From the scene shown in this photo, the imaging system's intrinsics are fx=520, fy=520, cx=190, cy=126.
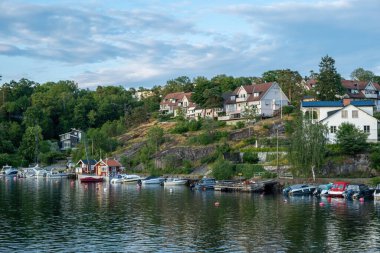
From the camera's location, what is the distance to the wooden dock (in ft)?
261

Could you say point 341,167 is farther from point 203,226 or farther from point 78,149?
point 78,149

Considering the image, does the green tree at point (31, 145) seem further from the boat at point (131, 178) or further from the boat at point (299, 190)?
the boat at point (299, 190)

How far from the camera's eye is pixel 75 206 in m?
65.2

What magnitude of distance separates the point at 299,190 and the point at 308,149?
8651 millimetres

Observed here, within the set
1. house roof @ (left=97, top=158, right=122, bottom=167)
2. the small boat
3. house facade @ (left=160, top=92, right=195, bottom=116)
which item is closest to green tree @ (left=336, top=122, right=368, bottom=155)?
the small boat

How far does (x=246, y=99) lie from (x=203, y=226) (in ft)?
274

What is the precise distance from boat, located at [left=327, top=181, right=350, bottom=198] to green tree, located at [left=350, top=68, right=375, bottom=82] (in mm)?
106687

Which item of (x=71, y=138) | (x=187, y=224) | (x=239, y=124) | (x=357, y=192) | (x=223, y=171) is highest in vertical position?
(x=239, y=124)

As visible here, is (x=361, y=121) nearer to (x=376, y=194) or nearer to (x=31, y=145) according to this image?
(x=376, y=194)

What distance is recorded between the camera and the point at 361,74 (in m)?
175

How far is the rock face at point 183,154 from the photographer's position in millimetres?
105375

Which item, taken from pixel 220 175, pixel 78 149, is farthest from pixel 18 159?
pixel 220 175

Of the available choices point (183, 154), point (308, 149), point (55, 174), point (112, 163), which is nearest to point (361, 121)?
point (308, 149)

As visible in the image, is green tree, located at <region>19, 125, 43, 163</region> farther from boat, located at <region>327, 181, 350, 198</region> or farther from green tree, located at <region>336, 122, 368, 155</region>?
boat, located at <region>327, 181, 350, 198</region>
